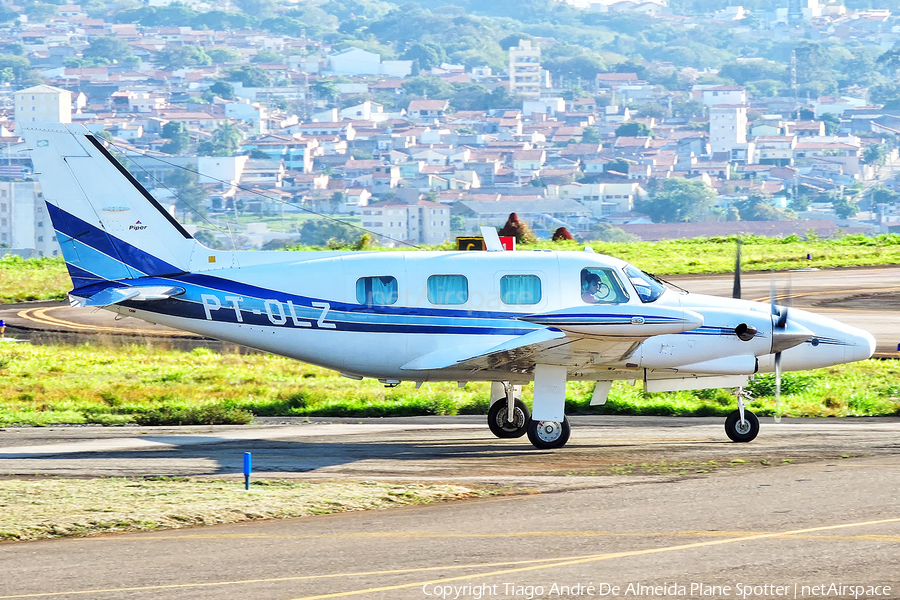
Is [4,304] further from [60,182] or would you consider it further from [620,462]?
[620,462]

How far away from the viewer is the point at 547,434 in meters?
18.9

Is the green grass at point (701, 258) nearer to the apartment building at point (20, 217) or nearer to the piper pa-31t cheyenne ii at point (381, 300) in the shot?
the piper pa-31t cheyenne ii at point (381, 300)

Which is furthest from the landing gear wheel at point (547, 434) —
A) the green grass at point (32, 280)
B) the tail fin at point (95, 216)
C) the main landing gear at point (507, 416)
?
the green grass at point (32, 280)

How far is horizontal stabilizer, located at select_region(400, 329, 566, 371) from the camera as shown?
18.3m

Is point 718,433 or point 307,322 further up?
point 307,322

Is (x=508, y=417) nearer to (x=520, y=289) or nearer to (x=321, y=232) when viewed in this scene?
(x=520, y=289)

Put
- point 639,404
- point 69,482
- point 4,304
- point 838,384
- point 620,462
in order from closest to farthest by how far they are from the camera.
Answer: point 69,482 < point 620,462 < point 639,404 < point 838,384 < point 4,304

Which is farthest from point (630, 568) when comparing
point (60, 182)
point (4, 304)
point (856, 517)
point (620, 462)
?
point (4, 304)

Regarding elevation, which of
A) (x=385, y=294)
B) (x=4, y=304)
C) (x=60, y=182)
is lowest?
(x=4, y=304)

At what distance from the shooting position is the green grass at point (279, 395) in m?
23.3

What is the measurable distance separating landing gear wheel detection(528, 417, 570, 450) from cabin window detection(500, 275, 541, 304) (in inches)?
77.0

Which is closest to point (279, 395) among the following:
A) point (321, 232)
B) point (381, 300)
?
point (381, 300)

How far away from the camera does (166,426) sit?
Answer: 2178cm

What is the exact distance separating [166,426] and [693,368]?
9484 millimetres
